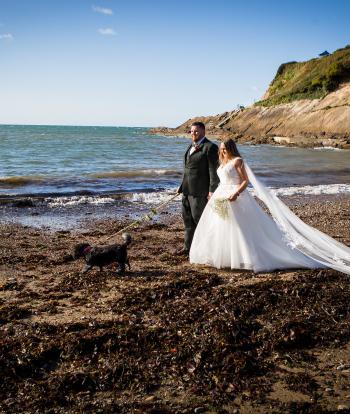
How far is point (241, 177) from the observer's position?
767 centimetres

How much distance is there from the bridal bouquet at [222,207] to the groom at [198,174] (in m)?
0.44

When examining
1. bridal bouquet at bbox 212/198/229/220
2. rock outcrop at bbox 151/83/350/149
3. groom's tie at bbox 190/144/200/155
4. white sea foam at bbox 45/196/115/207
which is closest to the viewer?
bridal bouquet at bbox 212/198/229/220

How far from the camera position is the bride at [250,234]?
7.51 metres

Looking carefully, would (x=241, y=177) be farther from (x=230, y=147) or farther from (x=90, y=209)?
(x=90, y=209)

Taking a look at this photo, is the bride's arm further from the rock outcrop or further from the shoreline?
the rock outcrop

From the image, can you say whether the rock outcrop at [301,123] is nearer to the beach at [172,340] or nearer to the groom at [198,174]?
the groom at [198,174]

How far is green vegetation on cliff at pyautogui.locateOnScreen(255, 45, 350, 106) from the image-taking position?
62719mm

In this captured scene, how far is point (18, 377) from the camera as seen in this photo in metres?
4.22

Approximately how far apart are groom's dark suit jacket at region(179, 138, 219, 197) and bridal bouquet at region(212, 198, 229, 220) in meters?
0.48

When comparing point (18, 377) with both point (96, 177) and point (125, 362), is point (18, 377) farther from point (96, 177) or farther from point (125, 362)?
point (96, 177)

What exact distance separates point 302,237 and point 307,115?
184ft

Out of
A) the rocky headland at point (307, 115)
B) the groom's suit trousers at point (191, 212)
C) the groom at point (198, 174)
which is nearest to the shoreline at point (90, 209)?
the groom's suit trousers at point (191, 212)

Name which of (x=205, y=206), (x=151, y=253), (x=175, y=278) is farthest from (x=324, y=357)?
(x=151, y=253)

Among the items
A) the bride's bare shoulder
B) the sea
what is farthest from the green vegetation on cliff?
the bride's bare shoulder
